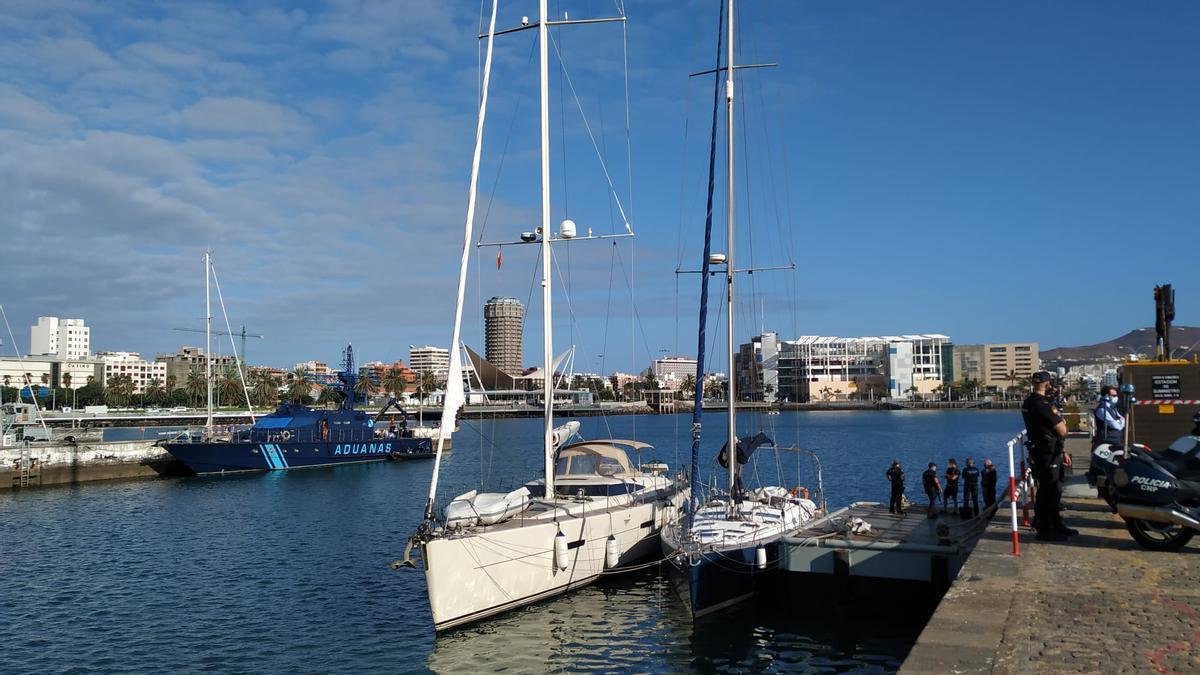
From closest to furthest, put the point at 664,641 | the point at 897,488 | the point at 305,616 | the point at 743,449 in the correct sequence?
the point at 664,641
the point at 305,616
the point at 743,449
the point at 897,488

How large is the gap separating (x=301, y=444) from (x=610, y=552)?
42.4m

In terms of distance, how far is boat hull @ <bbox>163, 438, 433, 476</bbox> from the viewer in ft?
172

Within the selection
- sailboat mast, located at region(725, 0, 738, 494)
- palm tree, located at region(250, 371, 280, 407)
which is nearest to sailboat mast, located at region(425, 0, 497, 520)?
sailboat mast, located at region(725, 0, 738, 494)

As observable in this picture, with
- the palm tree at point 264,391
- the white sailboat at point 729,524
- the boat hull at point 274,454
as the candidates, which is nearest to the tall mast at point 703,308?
the white sailboat at point 729,524

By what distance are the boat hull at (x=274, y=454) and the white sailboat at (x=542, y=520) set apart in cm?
3690

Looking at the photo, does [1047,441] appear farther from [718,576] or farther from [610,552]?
[610,552]

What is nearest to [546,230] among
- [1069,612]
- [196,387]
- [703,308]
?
[703,308]

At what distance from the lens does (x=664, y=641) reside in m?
16.8

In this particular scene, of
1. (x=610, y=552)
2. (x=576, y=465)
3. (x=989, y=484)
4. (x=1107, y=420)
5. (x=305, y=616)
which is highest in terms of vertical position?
(x=1107, y=420)

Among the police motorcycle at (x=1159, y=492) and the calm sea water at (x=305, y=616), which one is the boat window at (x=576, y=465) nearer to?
the calm sea water at (x=305, y=616)

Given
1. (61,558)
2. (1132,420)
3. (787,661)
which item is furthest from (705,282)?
(61,558)

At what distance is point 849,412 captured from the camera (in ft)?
636

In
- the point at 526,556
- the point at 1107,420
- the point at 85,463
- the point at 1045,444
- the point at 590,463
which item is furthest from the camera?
the point at 85,463

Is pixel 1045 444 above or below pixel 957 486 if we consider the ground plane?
above
